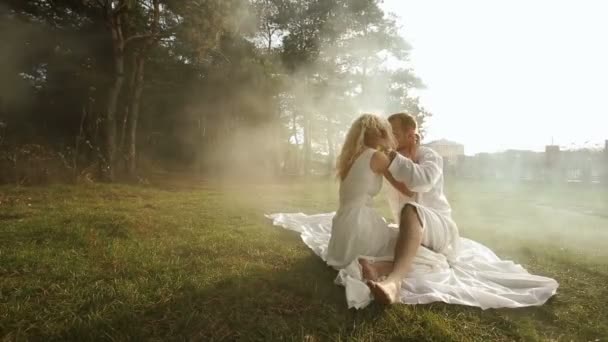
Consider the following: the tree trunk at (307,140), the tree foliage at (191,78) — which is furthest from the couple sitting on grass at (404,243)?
the tree trunk at (307,140)

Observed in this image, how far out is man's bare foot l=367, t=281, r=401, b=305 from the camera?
208 centimetres

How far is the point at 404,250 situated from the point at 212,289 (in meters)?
1.41

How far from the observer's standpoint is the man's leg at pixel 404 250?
84.7 inches

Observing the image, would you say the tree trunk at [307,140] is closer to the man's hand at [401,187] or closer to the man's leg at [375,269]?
the man's hand at [401,187]

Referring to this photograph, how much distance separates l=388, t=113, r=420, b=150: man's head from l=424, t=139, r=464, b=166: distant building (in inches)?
484

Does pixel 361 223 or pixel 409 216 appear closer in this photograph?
pixel 409 216

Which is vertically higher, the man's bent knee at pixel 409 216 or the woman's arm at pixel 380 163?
the woman's arm at pixel 380 163

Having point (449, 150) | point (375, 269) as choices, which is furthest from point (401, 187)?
point (449, 150)

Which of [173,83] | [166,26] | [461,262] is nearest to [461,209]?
[461,262]

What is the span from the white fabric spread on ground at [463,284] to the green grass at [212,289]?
7 cm

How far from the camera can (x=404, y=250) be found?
2393 millimetres

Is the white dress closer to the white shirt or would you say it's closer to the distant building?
the white shirt

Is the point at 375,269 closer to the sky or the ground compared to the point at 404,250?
closer to the ground

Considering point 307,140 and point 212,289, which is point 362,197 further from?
point 307,140
